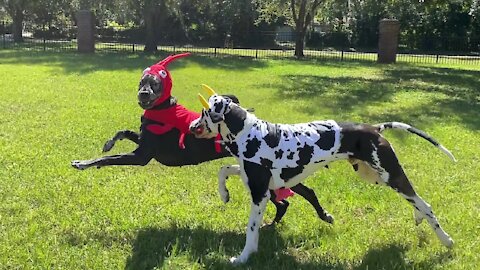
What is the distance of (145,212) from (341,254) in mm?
1867

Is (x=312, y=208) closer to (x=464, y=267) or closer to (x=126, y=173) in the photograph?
(x=464, y=267)

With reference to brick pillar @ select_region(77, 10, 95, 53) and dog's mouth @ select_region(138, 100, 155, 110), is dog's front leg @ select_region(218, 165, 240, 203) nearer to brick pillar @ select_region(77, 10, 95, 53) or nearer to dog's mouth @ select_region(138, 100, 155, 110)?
dog's mouth @ select_region(138, 100, 155, 110)

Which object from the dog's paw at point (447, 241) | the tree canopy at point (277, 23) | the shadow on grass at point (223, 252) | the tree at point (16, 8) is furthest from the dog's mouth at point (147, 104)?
the tree canopy at point (277, 23)

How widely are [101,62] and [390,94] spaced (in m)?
11.0

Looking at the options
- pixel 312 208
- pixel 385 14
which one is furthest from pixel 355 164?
pixel 385 14

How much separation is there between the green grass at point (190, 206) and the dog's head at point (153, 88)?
1.11 meters

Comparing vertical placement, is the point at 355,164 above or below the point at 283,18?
below

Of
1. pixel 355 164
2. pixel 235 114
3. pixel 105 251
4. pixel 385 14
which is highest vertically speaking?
pixel 385 14

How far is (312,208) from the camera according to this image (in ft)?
18.1

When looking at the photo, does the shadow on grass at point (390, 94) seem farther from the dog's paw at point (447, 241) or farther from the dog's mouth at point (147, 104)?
the dog's mouth at point (147, 104)

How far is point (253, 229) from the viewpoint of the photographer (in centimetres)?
426

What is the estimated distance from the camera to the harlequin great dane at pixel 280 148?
13.7 feet

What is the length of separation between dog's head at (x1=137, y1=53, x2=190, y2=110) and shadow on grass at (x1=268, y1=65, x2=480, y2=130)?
6.57 meters

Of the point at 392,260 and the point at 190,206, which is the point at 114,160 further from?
the point at 392,260
